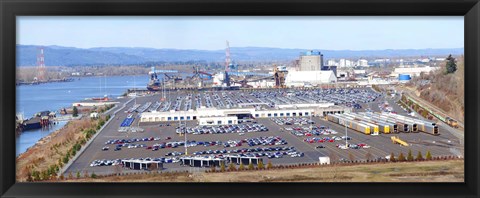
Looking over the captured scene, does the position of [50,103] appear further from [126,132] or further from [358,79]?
[358,79]

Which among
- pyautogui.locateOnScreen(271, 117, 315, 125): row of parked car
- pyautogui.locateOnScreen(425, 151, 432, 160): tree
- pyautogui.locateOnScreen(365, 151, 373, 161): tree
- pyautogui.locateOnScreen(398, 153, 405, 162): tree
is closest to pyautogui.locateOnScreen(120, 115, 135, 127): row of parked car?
pyautogui.locateOnScreen(271, 117, 315, 125): row of parked car

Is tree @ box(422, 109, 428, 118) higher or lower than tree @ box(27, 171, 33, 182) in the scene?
higher

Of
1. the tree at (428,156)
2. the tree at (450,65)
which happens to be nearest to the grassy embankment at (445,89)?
the tree at (450,65)

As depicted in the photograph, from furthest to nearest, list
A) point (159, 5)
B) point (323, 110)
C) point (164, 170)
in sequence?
point (323, 110)
point (164, 170)
point (159, 5)

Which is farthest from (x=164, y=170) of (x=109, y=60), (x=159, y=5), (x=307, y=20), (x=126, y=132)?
(x=307, y=20)

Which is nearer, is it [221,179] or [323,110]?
[221,179]

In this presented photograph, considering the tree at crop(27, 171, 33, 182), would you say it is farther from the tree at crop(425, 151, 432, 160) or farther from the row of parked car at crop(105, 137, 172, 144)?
the tree at crop(425, 151, 432, 160)
